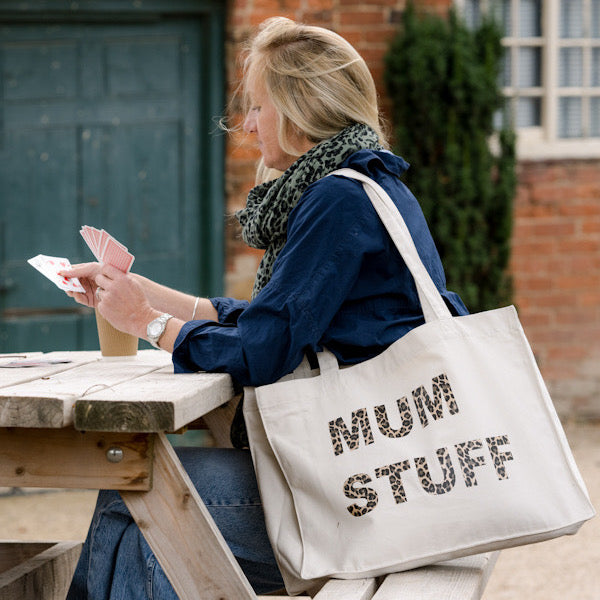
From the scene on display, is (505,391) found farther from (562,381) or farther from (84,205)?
(562,381)

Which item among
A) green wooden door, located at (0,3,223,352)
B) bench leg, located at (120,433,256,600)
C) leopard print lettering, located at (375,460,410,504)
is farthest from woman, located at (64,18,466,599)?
green wooden door, located at (0,3,223,352)

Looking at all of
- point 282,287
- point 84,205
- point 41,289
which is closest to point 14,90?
point 84,205

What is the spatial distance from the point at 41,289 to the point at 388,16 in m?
2.51

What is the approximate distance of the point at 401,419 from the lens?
5.93 ft

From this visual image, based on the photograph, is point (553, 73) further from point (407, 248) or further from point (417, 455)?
point (417, 455)

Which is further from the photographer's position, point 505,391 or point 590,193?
point 590,193

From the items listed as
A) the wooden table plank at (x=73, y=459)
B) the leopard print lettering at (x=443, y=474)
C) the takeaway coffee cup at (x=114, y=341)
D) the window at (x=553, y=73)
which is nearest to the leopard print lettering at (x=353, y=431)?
the leopard print lettering at (x=443, y=474)

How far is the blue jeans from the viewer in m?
1.90

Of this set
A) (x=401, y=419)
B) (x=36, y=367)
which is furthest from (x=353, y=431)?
(x=36, y=367)

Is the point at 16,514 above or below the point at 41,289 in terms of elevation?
below

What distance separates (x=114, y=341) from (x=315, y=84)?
82 centimetres

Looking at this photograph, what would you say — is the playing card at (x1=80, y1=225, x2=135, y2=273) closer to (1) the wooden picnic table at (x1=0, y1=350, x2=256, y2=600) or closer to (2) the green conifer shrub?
(1) the wooden picnic table at (x1=0, y1=350, x2=256, y2=600)

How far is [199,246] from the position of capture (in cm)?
561

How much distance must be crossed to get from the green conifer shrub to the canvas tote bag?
3.75 metres
